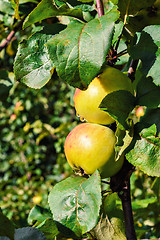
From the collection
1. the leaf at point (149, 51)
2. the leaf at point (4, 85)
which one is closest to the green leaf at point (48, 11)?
the leaf at point (149, 51)

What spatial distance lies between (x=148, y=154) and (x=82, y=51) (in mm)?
212

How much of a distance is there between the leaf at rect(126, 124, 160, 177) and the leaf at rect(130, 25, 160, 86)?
0.10 m

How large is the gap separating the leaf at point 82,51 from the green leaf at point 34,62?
0.10 meters

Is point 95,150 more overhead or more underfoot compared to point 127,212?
more overhead

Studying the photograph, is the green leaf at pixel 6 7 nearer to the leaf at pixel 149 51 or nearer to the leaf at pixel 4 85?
the leaf at pixel 4 85

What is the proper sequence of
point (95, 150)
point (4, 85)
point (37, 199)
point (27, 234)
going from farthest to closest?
point (37, 199) → point (4, 85) → point (95, 150) → point (27, 234)

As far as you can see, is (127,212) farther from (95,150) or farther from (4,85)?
(4,85)

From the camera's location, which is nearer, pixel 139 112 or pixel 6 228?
pixel 6 228

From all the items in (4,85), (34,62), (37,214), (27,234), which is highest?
(34,62)

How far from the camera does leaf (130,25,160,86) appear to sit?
58 cm

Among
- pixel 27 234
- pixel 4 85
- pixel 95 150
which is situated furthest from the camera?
pixel 4 85

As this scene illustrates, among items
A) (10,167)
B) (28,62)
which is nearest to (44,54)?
(28,62)

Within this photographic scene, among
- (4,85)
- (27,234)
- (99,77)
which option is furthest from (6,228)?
(4,85)

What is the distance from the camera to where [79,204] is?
0.58m
